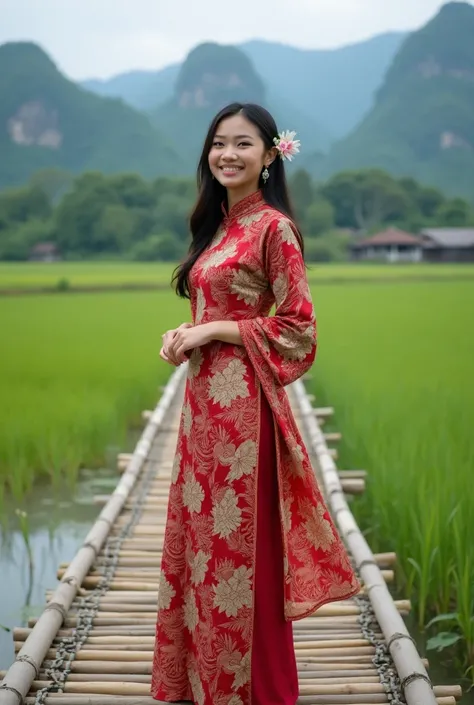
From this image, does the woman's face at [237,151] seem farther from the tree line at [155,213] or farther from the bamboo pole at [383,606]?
the tree line at [155,213]

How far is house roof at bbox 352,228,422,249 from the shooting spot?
22.4 meters

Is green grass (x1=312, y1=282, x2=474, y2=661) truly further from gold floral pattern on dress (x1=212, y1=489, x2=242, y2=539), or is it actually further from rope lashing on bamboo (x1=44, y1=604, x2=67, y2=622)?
rope lashing on bamboo (x1=44, y1=604, x2=67, y2=622)

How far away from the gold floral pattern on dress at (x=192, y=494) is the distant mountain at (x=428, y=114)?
34.8 metres

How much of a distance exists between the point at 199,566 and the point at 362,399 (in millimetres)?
3257

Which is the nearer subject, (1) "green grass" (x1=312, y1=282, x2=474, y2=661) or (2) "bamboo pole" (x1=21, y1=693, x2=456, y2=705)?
(2) "bamboo pole" (x1=21, y1=693, x2=456, y2=705)

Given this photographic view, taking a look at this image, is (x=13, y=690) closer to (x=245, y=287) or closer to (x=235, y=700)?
(x=235, y=700)

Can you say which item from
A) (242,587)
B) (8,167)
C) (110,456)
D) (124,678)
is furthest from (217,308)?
(8,167)

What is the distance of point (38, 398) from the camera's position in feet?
15.2

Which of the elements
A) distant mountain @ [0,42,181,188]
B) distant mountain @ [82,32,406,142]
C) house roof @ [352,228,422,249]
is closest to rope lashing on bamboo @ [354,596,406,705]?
house roof @ [352,228,422,249]

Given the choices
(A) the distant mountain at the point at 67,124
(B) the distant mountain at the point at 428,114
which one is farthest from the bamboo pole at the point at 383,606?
(B) the distant mountain at the point at 428,114

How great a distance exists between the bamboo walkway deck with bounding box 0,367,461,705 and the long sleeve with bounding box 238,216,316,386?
26.2 inches

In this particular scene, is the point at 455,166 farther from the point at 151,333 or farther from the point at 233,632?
the point at 233,632

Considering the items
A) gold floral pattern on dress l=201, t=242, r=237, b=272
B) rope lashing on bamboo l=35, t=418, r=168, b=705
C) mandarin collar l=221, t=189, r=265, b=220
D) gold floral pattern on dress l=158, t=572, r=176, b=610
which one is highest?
mandarin collar l=221, t=189, r=265, b=220

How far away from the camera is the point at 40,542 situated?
3.10m
